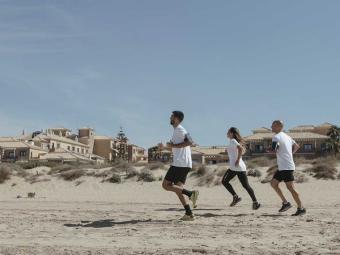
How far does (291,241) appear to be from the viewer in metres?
5.96

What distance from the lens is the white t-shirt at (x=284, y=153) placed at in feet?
29.0

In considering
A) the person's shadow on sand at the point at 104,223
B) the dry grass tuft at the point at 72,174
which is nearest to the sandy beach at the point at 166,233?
the person's shadow on sand at the point at 104,223

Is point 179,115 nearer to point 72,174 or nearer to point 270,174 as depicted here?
point 270,174

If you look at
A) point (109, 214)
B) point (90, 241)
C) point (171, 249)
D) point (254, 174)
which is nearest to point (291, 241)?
point (171, 249)

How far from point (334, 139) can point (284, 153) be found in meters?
63.2

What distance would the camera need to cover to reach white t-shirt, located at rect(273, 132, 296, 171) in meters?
8.85

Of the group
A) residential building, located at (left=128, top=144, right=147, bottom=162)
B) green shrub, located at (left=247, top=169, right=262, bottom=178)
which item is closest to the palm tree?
residential building, located at (left=128, top=144, right=147, bottom=162)

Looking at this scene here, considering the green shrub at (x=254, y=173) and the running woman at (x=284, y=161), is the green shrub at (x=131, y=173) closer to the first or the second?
the green shrub at (x=254, y=173)

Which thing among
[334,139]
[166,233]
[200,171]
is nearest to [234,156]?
[166,233]

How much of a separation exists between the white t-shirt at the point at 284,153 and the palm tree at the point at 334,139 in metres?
61.5

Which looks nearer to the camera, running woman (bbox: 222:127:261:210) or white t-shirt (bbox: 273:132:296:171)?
white t-shirt (bbox: 273:132:296:171)

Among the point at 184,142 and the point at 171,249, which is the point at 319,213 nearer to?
the point at 184,142

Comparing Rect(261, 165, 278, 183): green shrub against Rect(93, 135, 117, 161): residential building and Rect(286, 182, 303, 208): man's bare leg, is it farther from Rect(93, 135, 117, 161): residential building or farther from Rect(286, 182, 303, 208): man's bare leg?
Rect(93, 135, 117, 161): residential building

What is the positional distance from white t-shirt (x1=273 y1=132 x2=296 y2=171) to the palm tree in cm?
6153
